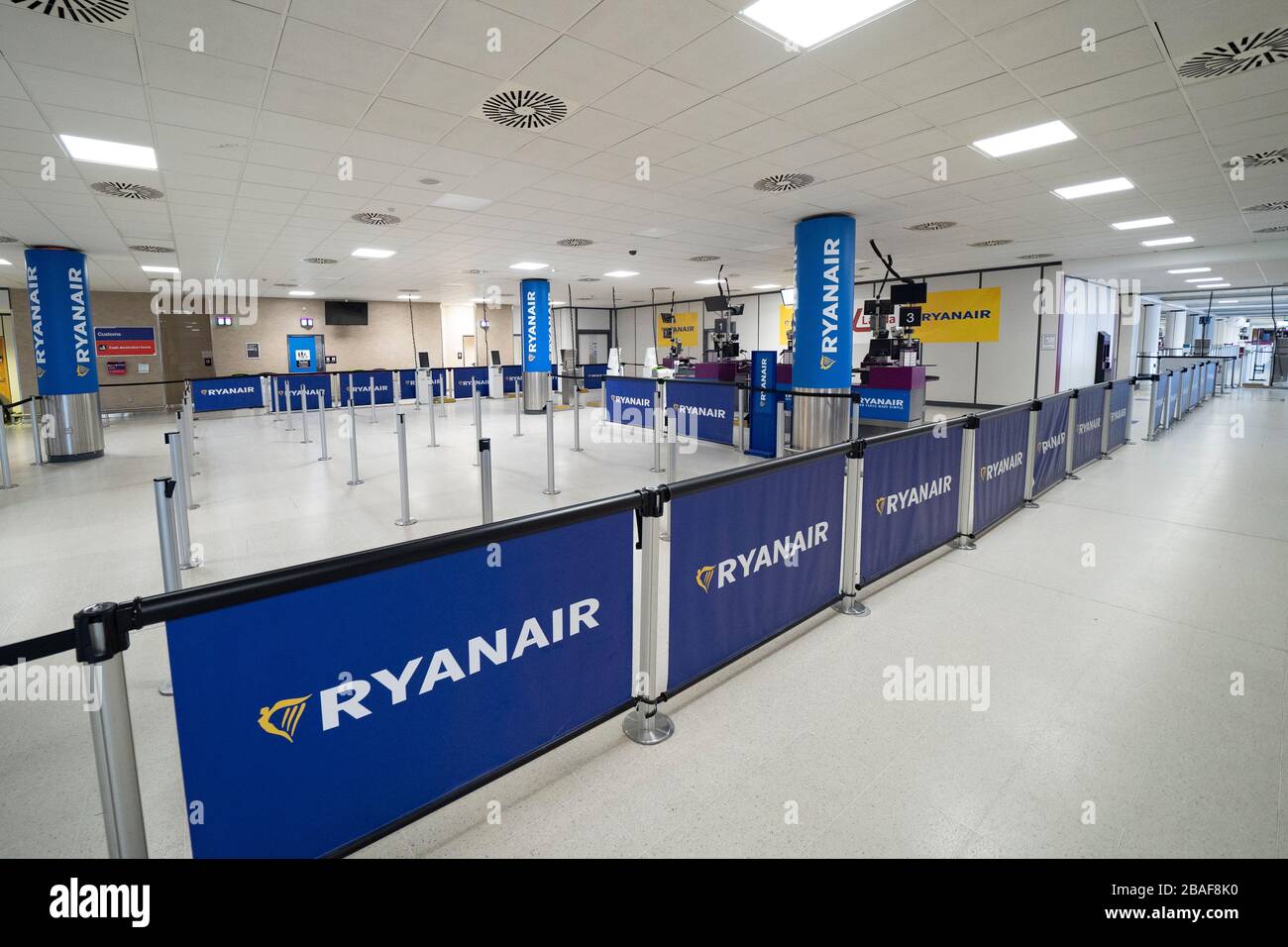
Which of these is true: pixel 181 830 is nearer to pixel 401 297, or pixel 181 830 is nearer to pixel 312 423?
pixel 312 423

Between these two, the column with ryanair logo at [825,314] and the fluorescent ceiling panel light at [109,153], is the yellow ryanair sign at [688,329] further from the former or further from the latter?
the fluorescent ceiling panel light at [109,153]

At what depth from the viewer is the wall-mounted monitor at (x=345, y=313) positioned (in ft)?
65.7

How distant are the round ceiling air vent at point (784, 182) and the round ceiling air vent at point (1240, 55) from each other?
120 inches

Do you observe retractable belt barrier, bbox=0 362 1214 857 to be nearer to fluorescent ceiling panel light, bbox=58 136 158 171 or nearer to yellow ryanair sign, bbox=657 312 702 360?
fluorescent ceiling panel light, bbox=58 136 158 171

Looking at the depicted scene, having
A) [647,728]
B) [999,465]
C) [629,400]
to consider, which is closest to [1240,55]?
[999,465]

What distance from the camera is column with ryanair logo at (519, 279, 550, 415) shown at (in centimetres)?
1474

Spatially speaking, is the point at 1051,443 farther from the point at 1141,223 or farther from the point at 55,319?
the point at 55,319

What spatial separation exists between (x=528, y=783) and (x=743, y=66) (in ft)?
13.9

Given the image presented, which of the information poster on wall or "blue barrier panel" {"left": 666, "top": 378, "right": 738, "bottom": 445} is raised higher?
the information poster on wall

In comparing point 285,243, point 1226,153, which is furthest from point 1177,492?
point 285,243

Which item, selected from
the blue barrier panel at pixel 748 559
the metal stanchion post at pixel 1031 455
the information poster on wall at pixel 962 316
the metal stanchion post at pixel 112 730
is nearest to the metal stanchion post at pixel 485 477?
the blue barrier panel at pixel 748 559

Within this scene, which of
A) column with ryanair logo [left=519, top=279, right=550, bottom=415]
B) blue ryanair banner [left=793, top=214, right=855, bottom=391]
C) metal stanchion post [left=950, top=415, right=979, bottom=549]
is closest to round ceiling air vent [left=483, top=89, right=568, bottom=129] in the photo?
metal stanchion post [left=950, top=415, right=979, bottom=549]

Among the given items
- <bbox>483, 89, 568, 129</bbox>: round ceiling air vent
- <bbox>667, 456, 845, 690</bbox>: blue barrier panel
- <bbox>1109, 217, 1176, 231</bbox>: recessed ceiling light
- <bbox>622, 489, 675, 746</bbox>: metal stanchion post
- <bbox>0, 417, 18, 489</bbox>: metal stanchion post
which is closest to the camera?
<bbox>622, 489, 675, 746</bbox>: metal stanchion post

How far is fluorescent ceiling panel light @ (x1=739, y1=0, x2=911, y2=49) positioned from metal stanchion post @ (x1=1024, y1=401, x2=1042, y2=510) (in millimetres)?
3480
